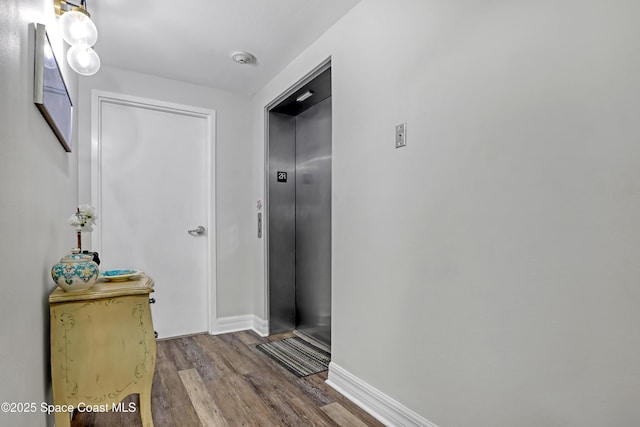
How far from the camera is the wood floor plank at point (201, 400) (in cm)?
181

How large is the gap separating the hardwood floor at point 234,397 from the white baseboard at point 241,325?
A: 0.45 m

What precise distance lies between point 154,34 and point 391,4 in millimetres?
1630

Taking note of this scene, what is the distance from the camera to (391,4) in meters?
1.80

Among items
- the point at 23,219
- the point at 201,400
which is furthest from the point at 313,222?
the point at 23,219

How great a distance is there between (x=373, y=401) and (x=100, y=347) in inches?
53.8

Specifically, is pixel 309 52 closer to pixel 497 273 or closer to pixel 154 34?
pixel 154 34

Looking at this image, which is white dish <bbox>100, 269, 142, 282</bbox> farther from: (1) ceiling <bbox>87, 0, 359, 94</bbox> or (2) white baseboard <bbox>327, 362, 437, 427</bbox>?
(1) ceiling <bbox>87, 0, 359, 94</bbox>

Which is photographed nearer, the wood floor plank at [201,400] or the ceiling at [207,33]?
the wood floor plank at [201,400]

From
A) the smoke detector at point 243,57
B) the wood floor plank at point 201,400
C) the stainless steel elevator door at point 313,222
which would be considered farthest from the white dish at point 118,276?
the smoke detector at point 243,57

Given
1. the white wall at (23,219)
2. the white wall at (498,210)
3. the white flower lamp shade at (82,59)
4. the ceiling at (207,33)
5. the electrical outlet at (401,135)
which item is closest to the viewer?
the white wall at (23,219)

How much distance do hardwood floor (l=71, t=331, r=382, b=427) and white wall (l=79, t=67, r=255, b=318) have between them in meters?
0.74

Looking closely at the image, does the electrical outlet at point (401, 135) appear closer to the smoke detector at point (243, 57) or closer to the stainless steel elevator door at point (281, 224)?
the smoke detector at point (243, 57)

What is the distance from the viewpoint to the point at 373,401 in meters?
1.86

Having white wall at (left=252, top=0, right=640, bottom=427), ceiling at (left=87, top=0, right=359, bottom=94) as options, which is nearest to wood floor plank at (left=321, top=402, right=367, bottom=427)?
white wall at (left=252, top=0, right=640, bottom=427)
